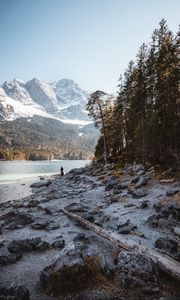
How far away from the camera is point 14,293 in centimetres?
606

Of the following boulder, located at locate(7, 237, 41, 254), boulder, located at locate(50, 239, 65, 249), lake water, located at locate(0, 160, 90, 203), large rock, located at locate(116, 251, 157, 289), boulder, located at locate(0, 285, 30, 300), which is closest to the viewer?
boulder, located at locate(0, 285, 30, 300)

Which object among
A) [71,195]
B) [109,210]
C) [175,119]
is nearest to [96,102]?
[175,119]

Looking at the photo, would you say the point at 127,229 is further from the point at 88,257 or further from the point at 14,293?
the point at 14,293

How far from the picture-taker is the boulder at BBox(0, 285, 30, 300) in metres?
5.88

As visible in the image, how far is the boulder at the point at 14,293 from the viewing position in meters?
5.88

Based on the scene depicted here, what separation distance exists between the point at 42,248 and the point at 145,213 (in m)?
6.81

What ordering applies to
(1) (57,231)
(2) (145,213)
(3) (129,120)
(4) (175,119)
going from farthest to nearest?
(3) (129,120) < (4) (175,119) < (2) (145,213) < (1) (57,231)

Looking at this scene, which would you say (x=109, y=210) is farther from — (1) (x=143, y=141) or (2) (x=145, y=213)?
(1) (x=143, y=141)

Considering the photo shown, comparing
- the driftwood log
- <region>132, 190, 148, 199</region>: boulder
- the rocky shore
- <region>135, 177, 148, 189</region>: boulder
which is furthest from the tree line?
the driftwood log

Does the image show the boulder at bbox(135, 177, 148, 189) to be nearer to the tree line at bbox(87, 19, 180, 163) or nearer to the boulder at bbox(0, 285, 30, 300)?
the tree line at bbox(87, 19, 180, 163)

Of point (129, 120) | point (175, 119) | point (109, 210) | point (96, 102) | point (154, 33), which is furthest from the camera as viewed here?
point (96, 102)

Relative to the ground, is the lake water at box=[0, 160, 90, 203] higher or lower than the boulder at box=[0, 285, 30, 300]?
lower

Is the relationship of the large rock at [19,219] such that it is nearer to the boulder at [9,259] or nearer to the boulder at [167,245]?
the boulder at [9,259]

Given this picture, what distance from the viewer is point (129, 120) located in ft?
134
